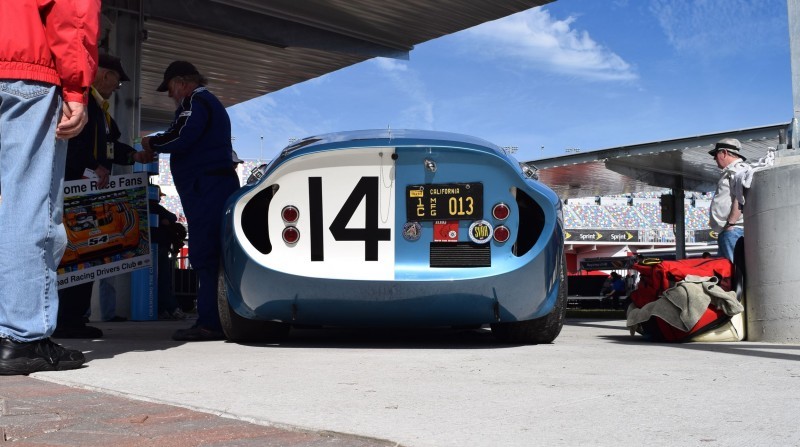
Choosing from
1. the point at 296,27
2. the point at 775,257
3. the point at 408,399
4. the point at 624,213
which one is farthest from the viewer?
the point at 624,213

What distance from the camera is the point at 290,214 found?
4082 mm

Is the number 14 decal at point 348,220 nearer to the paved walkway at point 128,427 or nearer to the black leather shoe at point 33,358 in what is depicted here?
the black leather shoe at point 33,358

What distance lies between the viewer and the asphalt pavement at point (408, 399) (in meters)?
1.83

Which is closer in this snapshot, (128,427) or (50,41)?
(128,427)

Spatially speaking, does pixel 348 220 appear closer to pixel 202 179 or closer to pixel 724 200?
pixel 202 179

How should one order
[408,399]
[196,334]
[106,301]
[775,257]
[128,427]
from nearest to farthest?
[128,427], [408,399], [196,334], [775,257], [106,301]

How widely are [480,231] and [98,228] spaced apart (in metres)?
2.43

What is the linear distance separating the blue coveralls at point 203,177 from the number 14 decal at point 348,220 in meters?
1.00

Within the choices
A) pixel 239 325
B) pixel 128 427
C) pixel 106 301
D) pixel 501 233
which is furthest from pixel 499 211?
pixel 106 301

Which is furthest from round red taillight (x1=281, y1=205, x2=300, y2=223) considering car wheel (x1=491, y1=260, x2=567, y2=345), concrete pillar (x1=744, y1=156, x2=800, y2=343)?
concrete pillar (x1=744, y1=156, x2=800, y2=343)

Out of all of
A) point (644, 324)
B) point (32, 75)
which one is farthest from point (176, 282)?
point (32, 75)

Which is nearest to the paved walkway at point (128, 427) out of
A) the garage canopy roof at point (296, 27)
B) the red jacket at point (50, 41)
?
the red jacket at point (50, 41)

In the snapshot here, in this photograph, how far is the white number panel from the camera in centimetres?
405

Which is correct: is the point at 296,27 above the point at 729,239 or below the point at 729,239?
above
